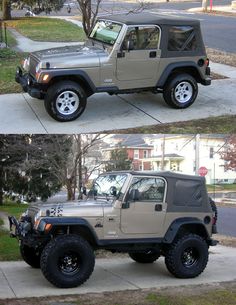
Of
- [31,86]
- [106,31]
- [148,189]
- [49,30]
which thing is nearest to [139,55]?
[106,31]

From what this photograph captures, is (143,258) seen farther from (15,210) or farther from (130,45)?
(15,210)

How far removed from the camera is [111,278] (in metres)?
7.94

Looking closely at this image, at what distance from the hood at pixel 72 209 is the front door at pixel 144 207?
0.32 metres

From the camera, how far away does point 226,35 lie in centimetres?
2322

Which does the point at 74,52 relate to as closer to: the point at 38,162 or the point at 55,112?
the point at 55,112

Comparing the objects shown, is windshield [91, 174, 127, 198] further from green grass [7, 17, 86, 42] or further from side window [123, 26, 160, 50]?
green grass [7, 17, 86, 42]

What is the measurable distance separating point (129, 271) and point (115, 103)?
386cm

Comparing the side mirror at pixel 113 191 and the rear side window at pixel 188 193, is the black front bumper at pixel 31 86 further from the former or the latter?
the rear side window at pixel 188 193

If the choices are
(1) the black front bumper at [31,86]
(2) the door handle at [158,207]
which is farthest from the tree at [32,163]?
(2) the door handle at [158,207]

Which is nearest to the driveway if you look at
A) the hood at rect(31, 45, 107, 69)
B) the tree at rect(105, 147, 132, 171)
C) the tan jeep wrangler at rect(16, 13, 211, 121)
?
the tan jeep wrangler at rect(16, 13, 211, 121)

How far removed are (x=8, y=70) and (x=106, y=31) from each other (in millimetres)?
3782

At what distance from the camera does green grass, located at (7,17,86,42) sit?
69.2 feet

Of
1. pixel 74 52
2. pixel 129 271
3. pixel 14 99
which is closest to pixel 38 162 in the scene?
pixel 14 99

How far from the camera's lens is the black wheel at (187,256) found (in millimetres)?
7746
